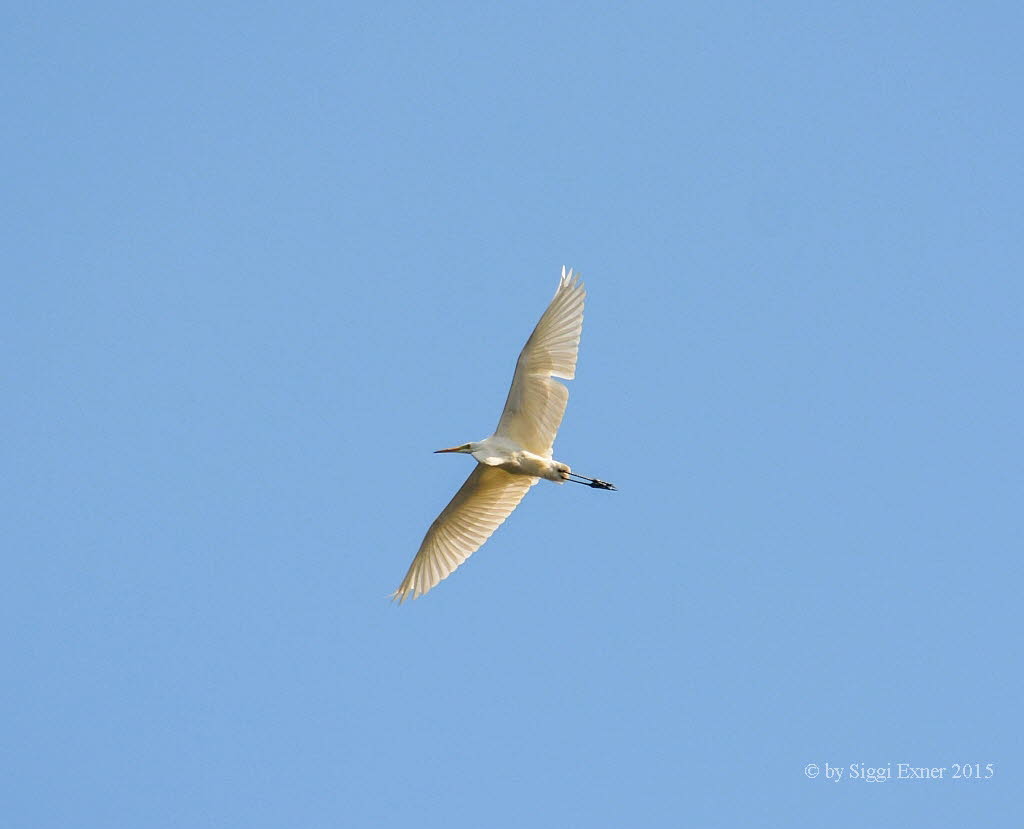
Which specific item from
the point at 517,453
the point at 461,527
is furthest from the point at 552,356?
the point at 461,527

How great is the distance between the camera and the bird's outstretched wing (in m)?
15.4

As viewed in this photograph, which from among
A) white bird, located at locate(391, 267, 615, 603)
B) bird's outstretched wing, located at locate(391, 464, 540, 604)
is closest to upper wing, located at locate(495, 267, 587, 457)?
white bird, located at locate(391, 267, 615, 603)

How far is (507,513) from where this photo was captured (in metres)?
15.4

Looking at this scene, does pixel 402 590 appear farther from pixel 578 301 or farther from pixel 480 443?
pixel 578 301

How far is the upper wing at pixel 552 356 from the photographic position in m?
14.5

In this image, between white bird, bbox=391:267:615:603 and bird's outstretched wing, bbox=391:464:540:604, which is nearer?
white bird, bbox=391:267:615:603

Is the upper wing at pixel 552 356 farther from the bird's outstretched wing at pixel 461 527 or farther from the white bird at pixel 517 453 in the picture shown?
the bird's outstretched wing at pixel 461 527

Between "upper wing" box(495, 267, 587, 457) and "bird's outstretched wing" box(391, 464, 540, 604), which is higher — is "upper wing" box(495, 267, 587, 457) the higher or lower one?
the higher one

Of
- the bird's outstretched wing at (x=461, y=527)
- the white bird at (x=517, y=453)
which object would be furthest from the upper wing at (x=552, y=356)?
the bird's outstretched wing at (x=461, y=527)

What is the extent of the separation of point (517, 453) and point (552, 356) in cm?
105

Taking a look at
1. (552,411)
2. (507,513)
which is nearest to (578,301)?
(552,411)

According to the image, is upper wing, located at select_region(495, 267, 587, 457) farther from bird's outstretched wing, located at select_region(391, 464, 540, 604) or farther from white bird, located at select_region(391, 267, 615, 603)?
bird's outstretched wing, located at select_region(391, 464, 540, 604)

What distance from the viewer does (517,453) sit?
14.9m

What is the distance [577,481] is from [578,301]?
201cm
